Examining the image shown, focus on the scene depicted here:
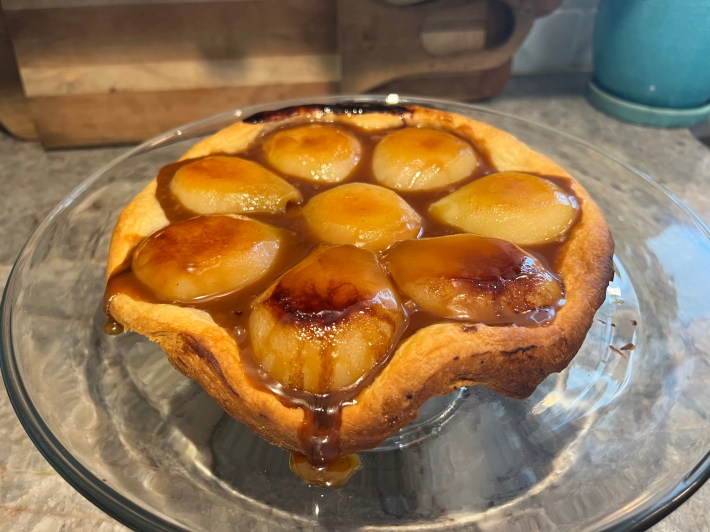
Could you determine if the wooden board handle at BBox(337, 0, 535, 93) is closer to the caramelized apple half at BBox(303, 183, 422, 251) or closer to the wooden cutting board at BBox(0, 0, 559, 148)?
the wooden cutting board at BBox(0, 0, 559, 148)

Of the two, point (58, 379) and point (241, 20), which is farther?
point (241, 20)

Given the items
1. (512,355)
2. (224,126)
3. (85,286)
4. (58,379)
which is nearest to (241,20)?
(224,126)

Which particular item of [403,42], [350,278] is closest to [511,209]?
[350,278]

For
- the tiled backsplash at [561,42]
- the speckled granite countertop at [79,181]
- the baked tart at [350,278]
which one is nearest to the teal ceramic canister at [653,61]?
the speckled granite countertop at [79,181]

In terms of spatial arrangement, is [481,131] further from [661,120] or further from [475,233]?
[661,120]

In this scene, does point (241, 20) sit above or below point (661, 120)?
above

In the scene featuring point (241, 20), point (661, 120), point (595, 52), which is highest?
point (241, 20)

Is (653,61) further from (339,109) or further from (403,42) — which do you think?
(339,109)

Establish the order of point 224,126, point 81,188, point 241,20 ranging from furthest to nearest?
point 241,20 < point 224,126 < point 81,188
